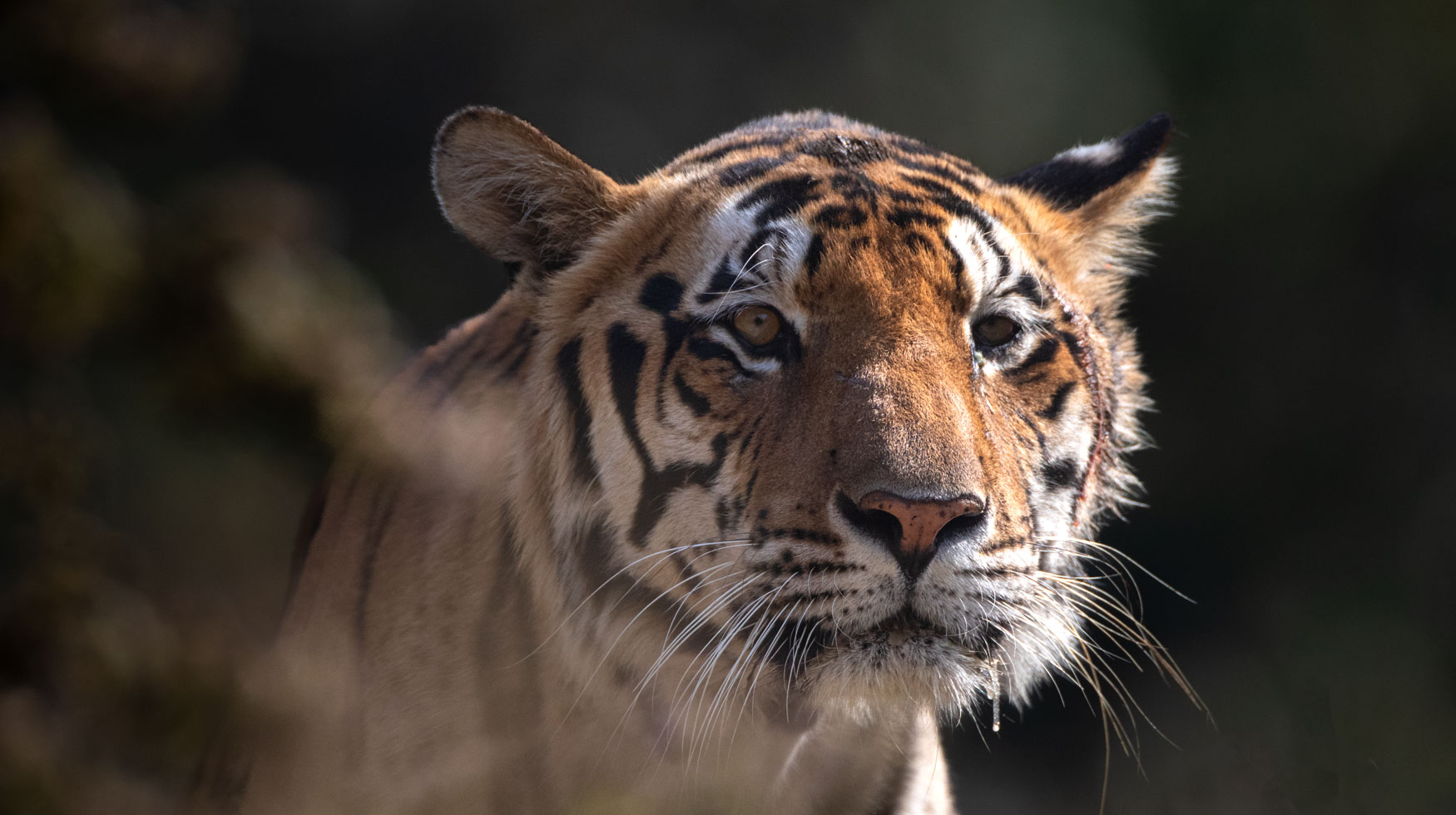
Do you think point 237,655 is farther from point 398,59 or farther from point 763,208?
point 398,59

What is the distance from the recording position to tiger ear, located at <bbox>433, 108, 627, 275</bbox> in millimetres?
1305

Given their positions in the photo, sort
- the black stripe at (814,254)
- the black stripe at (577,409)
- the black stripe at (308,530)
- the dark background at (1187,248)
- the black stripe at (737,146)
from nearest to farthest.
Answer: the black stripe at (814,254)
the black stripe at (577,409)
the black stripe at (737,146)
the black stripe at (308,530)
the dark background at (1187,248)

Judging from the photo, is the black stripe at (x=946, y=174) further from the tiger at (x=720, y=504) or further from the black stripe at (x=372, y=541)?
the black stripe at (x=372, y=541)

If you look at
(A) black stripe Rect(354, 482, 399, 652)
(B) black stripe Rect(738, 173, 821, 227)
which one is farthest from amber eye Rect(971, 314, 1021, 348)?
(A) black stripe Rect(354, 482, 399, 652)

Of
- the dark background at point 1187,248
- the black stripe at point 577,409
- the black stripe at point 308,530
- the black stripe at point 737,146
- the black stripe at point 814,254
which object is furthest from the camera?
the dark background at point 1187,248

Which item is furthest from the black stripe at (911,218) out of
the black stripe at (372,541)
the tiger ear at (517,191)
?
the black stripe at (372,541)

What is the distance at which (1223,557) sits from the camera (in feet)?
11.8

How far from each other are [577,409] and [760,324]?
250mm

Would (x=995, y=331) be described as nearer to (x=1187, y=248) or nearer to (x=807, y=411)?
(x=807, y=411)

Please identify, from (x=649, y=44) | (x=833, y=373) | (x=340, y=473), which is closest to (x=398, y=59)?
(x=649, y=44)

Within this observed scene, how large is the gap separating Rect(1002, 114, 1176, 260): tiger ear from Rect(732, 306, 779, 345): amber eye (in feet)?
1.47

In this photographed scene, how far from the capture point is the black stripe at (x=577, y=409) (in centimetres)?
137

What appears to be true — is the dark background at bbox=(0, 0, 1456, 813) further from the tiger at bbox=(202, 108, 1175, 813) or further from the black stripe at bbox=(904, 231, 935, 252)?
the black stripe at bbox=(904, 231, 935, 252)

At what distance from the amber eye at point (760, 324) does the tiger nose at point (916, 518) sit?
0.79 ft
